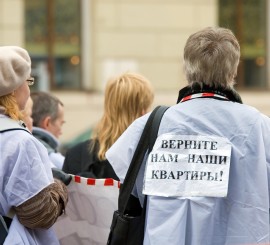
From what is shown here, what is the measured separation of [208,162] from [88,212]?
105 cm

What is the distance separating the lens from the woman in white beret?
3.37m

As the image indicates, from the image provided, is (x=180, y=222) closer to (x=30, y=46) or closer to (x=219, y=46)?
(x=219, y=46)

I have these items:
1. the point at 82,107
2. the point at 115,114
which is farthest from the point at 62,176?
the point at 82,107

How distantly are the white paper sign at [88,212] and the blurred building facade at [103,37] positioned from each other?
10460 mm

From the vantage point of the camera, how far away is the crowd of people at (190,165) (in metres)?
3.21

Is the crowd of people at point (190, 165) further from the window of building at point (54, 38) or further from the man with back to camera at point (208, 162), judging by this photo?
the window of building at point (54, 38)

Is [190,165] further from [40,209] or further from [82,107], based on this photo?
[82,107]

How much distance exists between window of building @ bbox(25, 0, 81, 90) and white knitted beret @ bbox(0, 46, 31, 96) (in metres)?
11.0

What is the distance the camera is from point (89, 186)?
4105 mm

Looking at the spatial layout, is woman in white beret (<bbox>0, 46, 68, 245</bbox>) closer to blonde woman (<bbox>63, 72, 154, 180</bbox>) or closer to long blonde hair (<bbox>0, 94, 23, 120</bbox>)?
long blonde hair (<bbox>0, 94, 23, 120</bbox>)

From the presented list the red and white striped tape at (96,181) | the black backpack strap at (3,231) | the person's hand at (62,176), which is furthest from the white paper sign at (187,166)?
the person's hand at (62,176)

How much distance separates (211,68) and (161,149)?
0.37m

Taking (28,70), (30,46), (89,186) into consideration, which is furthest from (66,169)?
(30,46)

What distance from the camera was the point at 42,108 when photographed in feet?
16.5
